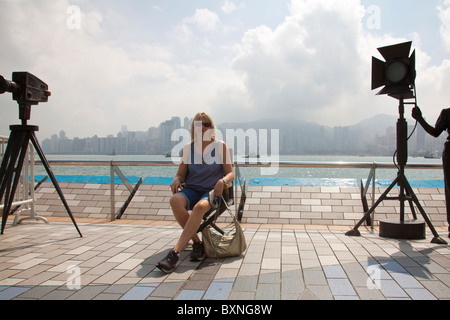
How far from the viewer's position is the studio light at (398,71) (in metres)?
3.89

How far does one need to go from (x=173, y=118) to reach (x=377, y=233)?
623 inches

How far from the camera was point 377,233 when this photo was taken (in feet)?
13.7

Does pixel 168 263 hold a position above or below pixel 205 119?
below

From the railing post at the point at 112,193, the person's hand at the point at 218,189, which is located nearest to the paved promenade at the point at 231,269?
the person's hand at the point at 218,189

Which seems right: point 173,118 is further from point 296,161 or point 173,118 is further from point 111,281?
point 111,281

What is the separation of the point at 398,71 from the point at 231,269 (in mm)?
2859

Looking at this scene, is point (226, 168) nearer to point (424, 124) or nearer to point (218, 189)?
point (218, 189)

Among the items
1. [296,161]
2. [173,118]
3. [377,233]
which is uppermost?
[173,118]

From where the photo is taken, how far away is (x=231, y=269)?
276cm

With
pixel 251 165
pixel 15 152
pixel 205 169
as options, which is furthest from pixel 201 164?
pixel 15 152

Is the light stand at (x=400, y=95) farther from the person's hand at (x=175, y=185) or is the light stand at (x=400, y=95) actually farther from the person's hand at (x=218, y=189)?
the person's hand at (x=175, y=185)

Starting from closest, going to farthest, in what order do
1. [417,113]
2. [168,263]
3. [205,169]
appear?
[168,263] → [205,169] → [417,113]

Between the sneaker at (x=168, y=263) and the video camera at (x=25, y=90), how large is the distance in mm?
2156
